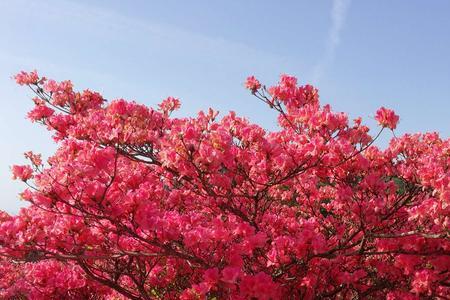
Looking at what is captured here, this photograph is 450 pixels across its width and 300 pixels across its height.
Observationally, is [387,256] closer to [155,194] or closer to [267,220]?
[267,220]

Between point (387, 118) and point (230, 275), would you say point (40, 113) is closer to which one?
point (230, 275)

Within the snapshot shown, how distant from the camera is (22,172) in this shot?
4938 mm

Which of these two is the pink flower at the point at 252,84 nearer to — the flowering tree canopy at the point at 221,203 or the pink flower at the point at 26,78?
the flowering tree canopy at the point at 221,203

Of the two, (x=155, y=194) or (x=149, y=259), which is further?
(x=149, y=259)

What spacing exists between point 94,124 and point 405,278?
195 inches

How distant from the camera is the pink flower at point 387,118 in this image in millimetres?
5555

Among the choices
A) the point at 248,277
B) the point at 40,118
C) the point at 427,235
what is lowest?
the point at 248,277

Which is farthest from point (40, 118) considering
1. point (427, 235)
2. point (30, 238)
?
point (427, 235)

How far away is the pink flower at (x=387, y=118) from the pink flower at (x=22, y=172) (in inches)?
165

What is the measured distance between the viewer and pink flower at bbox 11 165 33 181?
16.1 feet

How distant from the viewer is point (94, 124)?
542cm

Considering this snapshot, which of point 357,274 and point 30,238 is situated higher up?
point 357,274

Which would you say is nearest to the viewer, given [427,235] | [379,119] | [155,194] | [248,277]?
[427,235]

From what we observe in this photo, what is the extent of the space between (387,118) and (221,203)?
2.68 metres
